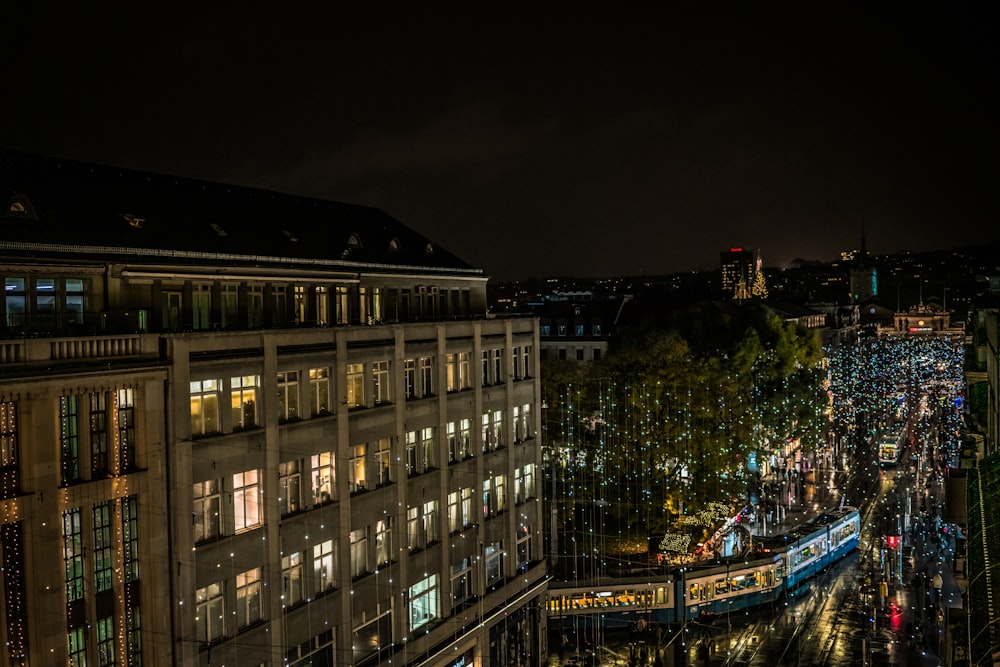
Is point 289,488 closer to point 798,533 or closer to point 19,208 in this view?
point 19,208

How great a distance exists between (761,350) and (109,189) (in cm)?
4668

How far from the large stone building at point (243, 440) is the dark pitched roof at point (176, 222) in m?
0.11

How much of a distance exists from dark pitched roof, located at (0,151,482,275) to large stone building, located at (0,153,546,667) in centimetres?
11

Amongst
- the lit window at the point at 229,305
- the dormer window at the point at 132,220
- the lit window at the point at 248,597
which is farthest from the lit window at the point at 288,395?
the dormer window at the point at 132,220

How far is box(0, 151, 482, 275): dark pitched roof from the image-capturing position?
74.8 feet

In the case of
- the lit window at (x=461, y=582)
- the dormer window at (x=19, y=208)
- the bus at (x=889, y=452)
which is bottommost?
the bus at (x=889, y=452)

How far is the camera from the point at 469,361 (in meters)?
36.7

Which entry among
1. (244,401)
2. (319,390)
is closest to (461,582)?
(319,390)

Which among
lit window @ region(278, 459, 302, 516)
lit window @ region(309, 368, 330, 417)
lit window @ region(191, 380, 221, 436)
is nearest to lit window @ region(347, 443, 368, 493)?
lit window @ region(309, 368, 330, 417)

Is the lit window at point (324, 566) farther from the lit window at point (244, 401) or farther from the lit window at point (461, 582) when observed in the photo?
the lit window at point (461, 582)

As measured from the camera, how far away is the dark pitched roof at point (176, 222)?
22.8m

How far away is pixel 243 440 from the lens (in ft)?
80.8

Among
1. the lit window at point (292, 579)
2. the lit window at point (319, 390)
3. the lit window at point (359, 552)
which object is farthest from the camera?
the lit window at point (359, 552)

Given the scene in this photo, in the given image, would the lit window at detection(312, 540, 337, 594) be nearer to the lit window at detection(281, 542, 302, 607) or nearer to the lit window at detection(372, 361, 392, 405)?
the lit window at detection(281, 542, 302, 607)
